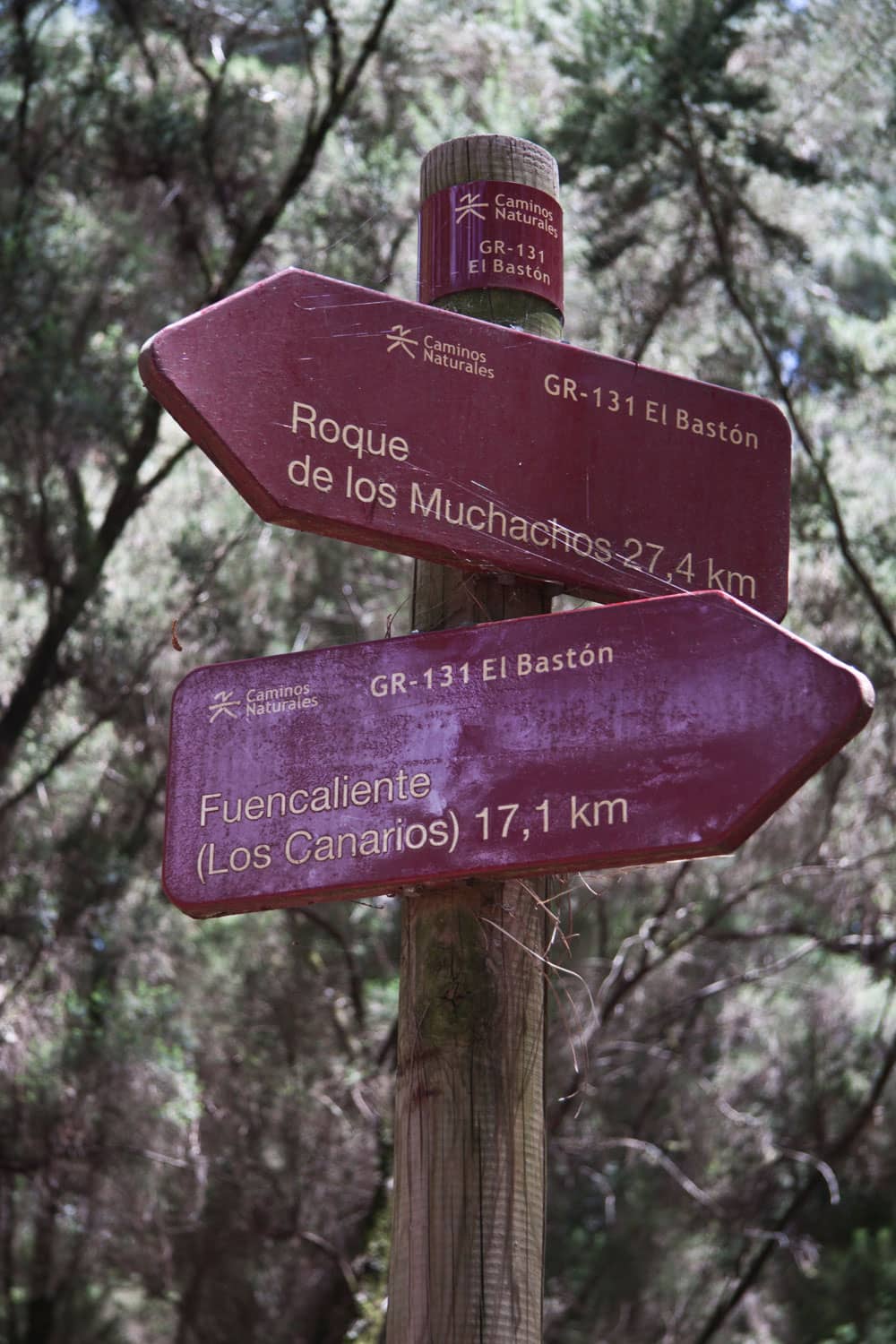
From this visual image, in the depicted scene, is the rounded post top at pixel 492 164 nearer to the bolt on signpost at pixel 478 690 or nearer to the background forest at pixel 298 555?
the bolt on signpost at pixel 478 690

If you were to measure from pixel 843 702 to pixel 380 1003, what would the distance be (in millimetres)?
10665

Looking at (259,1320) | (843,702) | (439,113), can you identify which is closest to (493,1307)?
(843,702)

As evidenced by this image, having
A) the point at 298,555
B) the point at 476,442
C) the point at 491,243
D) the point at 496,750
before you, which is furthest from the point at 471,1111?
the point at 298,555

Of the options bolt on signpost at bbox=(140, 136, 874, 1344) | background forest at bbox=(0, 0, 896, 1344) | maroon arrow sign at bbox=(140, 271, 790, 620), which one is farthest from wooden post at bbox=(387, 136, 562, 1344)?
background forest at bbox=(0, 0, 896, 1344)

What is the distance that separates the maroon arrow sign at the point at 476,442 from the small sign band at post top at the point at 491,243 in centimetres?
24

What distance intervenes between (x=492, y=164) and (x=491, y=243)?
0.17 metres

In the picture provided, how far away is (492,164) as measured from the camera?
2.99 m

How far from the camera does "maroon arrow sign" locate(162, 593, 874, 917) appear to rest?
2.17 m

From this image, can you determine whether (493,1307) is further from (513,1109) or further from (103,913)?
(103,913)

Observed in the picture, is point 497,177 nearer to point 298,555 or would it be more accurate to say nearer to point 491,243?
point 491,243

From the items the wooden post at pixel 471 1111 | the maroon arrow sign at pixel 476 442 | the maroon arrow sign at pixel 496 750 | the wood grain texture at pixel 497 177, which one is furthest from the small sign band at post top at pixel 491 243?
the maroon arrow sign at pixel 496 750

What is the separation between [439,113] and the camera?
11.7 metres

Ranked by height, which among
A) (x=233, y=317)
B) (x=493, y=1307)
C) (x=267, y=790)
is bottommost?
(x=493, y=1307)

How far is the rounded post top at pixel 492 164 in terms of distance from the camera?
2990mm
